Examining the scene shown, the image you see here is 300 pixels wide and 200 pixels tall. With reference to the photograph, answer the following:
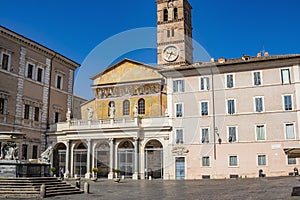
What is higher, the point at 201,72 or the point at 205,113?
the point at 201,72

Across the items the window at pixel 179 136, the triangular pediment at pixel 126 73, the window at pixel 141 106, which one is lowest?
the window at pixel 179 136

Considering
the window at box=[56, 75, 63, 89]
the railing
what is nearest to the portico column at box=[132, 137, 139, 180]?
the railing

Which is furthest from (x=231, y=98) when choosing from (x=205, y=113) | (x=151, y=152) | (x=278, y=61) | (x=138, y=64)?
(x=138, y=64)

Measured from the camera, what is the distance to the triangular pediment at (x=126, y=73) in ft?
139

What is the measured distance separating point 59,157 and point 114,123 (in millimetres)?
8125

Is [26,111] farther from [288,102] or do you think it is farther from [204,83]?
[288,102]

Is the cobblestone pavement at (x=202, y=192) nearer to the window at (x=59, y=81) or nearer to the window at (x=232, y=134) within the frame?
the window at (x=232, y=134)

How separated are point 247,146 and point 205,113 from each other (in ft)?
15.6

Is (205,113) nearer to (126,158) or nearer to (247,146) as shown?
(247,146)

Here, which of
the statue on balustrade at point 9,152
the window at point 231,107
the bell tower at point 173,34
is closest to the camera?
the statue on balustrade at point 9,152

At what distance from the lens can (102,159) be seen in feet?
124

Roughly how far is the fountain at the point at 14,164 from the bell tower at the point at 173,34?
4184cm

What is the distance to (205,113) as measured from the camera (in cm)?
3331

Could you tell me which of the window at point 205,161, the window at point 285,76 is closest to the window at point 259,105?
the window at point 285,76
